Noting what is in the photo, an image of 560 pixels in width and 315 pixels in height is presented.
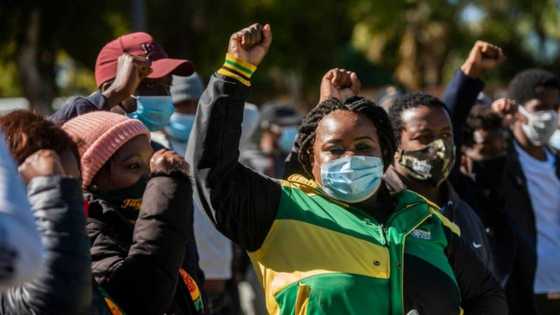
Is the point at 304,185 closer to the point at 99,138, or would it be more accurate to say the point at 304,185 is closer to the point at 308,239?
the point at 308,239

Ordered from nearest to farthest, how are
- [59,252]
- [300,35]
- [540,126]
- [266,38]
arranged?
[59,252] → [266,38] → [540,126] → [300,35]

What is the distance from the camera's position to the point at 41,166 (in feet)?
9.25

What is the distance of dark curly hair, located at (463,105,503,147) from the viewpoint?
20.2ft

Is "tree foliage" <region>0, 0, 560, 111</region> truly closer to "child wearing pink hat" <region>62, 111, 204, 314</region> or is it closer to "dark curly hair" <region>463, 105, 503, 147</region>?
"dark curly hair" <region>463, 105, 503, 147</region>

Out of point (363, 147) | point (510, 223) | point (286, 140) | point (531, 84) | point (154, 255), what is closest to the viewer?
point (154, 255)

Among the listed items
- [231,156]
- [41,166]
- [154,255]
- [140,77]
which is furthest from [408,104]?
[41,166]

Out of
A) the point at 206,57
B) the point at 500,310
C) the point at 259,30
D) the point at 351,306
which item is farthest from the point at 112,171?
the point at 206,57

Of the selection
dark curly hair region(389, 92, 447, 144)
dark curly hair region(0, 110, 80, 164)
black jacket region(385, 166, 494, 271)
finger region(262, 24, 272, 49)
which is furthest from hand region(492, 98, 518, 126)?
dark curly hair region(0, 110, 80, 164)

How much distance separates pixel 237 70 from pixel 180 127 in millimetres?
2930

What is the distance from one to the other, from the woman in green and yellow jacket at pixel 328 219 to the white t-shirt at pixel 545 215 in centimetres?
242

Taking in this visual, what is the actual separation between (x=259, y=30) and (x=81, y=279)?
119 cm

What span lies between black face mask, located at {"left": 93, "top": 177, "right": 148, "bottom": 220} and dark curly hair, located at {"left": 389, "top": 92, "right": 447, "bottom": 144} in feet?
5.71

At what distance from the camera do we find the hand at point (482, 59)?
532cm

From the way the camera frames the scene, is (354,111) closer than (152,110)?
Yes
